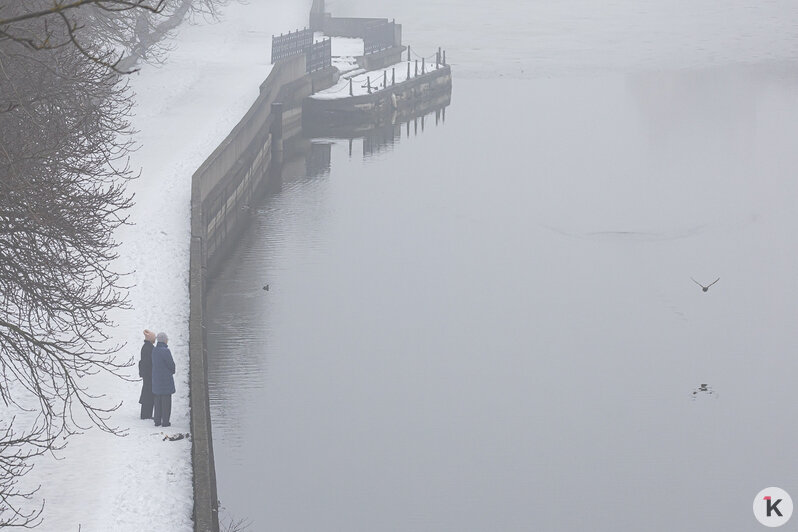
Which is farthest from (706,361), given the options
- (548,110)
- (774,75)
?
(774,75)

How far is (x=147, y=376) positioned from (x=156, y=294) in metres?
5.22

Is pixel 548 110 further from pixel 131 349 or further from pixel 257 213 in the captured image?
pixel 131 349

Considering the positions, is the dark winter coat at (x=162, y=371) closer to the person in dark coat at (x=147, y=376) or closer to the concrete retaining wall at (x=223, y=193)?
the person in dark coat at (x=147, y=376)

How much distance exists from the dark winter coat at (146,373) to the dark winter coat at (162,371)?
0.22 metres

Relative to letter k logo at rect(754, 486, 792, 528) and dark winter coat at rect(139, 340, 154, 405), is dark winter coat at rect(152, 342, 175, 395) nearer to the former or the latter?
dark winter coat at rect(139, 340, 154, 405)

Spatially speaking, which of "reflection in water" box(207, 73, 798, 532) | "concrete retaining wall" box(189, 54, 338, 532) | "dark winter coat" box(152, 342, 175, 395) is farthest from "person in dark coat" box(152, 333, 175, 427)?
"reflection in water" box(207, 73, 798, 532)

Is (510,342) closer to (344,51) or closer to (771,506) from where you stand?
(771,506)

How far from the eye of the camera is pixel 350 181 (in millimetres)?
37719

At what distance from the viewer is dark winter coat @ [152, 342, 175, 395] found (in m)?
14.7

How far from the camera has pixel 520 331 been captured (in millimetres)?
24531

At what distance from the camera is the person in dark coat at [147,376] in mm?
14984

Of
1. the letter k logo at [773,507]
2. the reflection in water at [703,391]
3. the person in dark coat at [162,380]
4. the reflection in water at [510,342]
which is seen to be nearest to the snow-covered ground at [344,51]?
the reflection in water at [510,342]

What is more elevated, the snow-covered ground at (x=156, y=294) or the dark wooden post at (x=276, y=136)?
the snow-covered ground at (x=156, y=294)

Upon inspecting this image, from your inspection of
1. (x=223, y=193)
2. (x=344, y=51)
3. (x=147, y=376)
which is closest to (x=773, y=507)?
(x=147, y=376)
